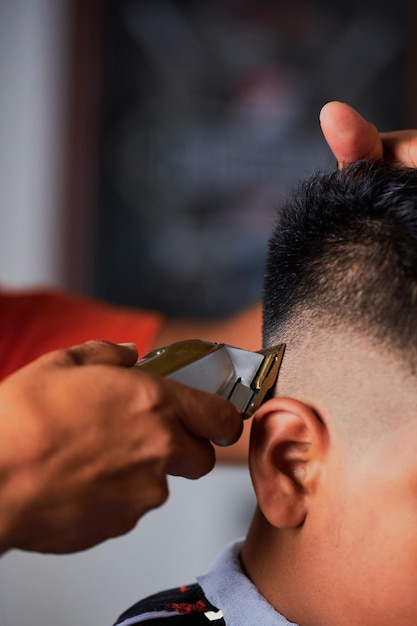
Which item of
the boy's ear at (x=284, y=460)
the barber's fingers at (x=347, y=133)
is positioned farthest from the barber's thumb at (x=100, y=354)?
the barber's fingers at (x=347, y=133)

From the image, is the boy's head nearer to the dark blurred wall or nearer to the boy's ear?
the boy's ear

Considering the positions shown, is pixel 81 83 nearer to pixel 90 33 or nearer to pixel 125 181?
pixel 90 33

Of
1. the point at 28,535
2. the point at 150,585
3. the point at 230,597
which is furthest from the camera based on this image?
the point at 150,585

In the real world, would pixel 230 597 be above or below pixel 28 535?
below

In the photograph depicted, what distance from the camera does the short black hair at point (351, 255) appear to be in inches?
36.3

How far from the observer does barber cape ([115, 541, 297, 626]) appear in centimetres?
104

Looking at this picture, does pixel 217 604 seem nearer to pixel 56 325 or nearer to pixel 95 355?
pixel 95 355

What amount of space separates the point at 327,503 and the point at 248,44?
255 cm

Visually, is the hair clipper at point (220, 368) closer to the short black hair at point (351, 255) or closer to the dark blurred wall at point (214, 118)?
the short black hair at point (351, 255)

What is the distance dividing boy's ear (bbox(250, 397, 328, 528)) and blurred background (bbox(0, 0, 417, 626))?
223 centimetres

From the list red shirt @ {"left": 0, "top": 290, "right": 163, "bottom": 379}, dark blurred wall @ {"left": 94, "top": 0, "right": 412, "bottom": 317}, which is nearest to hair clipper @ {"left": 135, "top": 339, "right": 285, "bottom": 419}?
red shirt @ {"left": 0, "top": 290, "right": 163, "bottom": 379}

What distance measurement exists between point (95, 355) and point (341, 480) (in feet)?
1.03

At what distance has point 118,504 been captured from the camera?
810 mm

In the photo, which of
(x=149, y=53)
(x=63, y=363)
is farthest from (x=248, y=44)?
(x=63, y=363)
